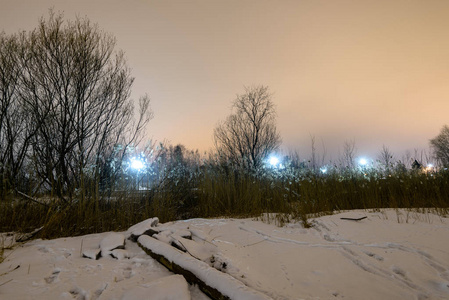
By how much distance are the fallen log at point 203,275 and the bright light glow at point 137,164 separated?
10.1 feet

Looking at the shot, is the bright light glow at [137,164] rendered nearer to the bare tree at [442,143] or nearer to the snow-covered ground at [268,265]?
the snow-covered ground at [268,265]

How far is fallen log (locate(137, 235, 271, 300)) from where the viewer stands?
1271 millimetres

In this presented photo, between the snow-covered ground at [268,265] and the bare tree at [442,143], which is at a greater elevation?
the bare tree at [442,143]

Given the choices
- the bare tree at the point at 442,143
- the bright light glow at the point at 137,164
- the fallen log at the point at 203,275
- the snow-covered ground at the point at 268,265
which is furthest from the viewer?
the bare tree at the point at 442,143

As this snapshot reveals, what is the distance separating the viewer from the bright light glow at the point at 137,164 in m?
4.92

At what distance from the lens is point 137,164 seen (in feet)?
16.7

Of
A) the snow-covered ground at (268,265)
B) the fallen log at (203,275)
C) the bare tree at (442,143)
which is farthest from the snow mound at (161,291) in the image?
the bare tree at (442,143)

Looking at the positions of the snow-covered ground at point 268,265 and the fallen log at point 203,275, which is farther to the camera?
the snow-covered ground at point 268,265

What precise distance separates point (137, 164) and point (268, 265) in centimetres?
392

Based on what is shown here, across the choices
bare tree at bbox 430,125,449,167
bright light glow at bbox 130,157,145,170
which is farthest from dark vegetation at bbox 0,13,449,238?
bare tree at bbox 430,125,449,167

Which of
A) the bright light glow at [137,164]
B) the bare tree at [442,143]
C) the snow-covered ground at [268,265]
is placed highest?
the bare tree at [442,143]

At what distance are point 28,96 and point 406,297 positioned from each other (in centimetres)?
935

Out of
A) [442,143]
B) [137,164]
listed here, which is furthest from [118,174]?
[442,143]

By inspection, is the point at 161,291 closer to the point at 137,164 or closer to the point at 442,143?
the point at 137,164
